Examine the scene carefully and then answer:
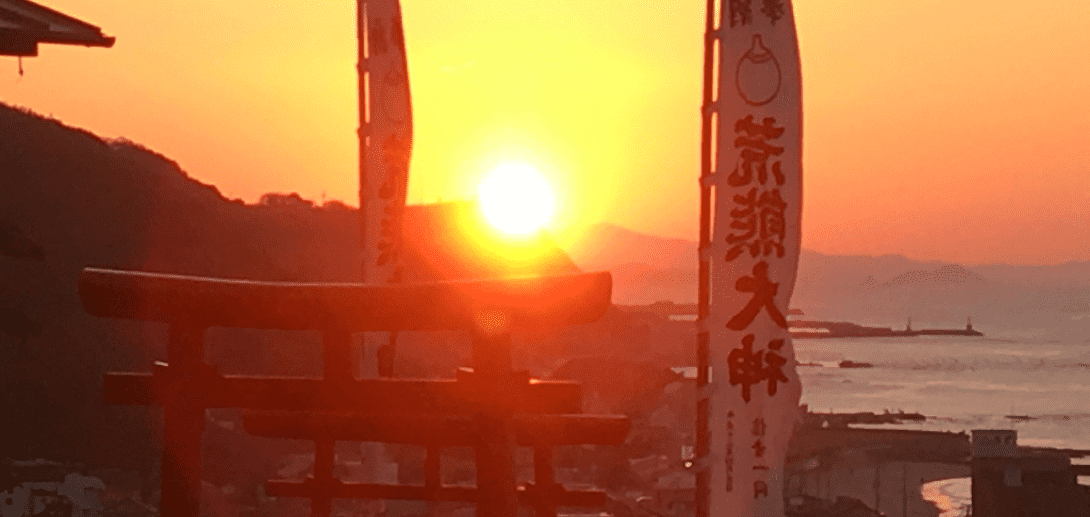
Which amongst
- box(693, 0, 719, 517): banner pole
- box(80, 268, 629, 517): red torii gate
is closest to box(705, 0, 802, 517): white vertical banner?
box(693, 0, 719, 517): banner pole

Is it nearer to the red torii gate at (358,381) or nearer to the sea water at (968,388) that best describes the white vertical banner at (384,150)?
the red torii gate at (358,381)

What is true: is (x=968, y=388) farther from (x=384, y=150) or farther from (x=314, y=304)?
(x=314, y=304)

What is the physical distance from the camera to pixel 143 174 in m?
54.4

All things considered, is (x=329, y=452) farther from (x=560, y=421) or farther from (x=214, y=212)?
(x=214, y=212)

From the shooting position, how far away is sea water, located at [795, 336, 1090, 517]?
314 feet

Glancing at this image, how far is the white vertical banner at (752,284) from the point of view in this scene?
11930 millimetres

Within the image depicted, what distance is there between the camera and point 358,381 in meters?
7.14

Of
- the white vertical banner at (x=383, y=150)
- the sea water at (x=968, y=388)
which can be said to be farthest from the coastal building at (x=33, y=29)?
the sea water at (x=968, y=388)

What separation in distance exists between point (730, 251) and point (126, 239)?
1524 inches

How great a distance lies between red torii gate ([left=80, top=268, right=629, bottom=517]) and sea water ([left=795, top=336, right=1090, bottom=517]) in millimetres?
49575

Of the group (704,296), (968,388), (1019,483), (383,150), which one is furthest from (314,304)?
(968,388)

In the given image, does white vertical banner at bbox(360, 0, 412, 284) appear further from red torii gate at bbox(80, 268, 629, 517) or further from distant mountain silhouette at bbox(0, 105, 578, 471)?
red torii gate at bbox(80, 268, 629, 517)

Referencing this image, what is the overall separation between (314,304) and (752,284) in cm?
602

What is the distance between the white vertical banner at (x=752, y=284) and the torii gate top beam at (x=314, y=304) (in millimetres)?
5469
